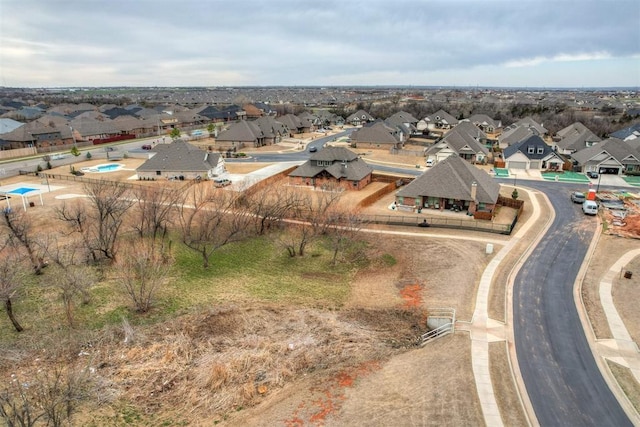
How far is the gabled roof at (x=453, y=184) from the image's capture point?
164 feet

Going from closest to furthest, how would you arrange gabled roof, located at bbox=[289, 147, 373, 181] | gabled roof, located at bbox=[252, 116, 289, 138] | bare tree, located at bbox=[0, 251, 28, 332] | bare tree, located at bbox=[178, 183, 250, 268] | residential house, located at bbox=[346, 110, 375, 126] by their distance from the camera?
bare tree, located at bbox=[0, 251, 28, 332] → bare tree, located at bbox=[178, 183, 250, 268] → gabled roof, located at bbox=[289, 147, 373, 181] → gabled roof, located at bbox=[252, 116, 289, 138] → residential house, located at bbox=[346, 110, 375, 126]

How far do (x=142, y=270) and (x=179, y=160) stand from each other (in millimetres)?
43278

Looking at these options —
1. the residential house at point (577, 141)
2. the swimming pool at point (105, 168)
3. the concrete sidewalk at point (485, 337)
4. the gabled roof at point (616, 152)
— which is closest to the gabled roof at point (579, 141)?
the residential house at point (577, 141)

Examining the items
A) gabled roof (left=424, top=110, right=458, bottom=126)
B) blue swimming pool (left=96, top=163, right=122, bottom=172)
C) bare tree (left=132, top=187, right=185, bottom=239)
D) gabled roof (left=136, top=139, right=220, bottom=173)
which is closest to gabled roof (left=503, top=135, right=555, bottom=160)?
gabled roof (left=136, top=139, right=220, bottom=173)

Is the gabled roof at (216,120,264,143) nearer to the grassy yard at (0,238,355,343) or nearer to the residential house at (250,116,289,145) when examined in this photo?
the residential house at (250,116,289,145)

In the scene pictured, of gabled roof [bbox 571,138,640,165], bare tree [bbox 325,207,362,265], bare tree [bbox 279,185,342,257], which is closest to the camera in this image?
bare tree [bbox 325,207,362,265]

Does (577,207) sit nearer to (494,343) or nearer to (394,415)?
(494,343)

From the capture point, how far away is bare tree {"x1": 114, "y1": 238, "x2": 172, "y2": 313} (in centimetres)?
2947

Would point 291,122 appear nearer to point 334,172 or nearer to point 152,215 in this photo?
point 334,172

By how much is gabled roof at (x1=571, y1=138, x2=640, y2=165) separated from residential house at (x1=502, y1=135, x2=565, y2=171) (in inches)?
156

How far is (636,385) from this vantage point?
21.2 m

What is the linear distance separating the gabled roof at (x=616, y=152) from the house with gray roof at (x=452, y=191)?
106ft

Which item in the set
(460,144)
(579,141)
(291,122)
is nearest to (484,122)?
(579,141)

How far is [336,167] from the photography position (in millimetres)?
64312
